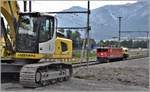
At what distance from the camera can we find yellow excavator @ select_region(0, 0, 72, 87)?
15.5m

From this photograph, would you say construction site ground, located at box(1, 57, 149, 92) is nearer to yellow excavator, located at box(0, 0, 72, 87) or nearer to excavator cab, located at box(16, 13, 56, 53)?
yellow excavator, located at box(0, 0, 72, 87)

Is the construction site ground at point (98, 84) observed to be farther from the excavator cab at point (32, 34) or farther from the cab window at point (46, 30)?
the cab window at point (46, 30)

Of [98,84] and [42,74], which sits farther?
[98,84]

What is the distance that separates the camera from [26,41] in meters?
15.7

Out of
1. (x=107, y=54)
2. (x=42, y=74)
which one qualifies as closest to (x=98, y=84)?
(x=42, y=74)

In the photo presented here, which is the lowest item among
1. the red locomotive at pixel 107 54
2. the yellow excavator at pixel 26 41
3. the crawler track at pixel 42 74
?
the red locomotive at pixel 107 54

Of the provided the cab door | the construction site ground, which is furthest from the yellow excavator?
the construction site ground

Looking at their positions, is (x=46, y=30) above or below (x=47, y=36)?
above

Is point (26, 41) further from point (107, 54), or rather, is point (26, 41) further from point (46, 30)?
point (107, 54)

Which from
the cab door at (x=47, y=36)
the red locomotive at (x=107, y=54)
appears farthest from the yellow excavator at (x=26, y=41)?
the red locomotive at (x=107, y=54)

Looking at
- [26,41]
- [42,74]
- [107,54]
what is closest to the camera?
[42,74]

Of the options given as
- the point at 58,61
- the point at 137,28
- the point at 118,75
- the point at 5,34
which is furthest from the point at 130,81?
the point at 137,28

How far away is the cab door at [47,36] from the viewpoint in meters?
15.9

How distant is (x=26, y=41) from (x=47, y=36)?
0.89 meters
